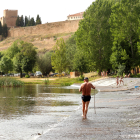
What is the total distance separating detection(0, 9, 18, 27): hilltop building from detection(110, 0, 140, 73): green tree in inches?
5780

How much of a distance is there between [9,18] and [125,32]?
150600 millimetres

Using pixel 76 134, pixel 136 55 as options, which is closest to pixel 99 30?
pixel 136 55

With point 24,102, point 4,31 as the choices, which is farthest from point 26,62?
point 4,31

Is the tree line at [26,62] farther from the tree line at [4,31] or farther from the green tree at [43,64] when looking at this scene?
the tree line at [4,31]

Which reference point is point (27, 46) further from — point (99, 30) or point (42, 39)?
point (42, 39)

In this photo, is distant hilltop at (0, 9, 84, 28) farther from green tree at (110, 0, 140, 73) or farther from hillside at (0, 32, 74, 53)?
green tree at (110, 0, 140, 73)

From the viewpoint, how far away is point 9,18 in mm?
187250

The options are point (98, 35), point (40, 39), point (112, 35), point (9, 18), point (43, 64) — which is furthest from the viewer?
point (9, 18)

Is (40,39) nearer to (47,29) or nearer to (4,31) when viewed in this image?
(47,29)

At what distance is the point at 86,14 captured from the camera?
5378 centimetres

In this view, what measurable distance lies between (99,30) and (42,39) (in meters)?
111

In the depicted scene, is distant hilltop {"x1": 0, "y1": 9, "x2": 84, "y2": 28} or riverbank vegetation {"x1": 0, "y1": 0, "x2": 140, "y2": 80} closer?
riverbank vegetation {"x1": 0, "y1": 0, "x2": 140, "y2": 80}

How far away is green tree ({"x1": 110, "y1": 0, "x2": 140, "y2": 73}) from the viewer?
46656 millimetres

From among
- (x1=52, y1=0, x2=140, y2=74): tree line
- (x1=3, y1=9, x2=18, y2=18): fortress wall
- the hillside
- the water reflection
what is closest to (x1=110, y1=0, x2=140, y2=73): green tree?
(x1=52, y1=0, x2=140, y2=74): tree line
